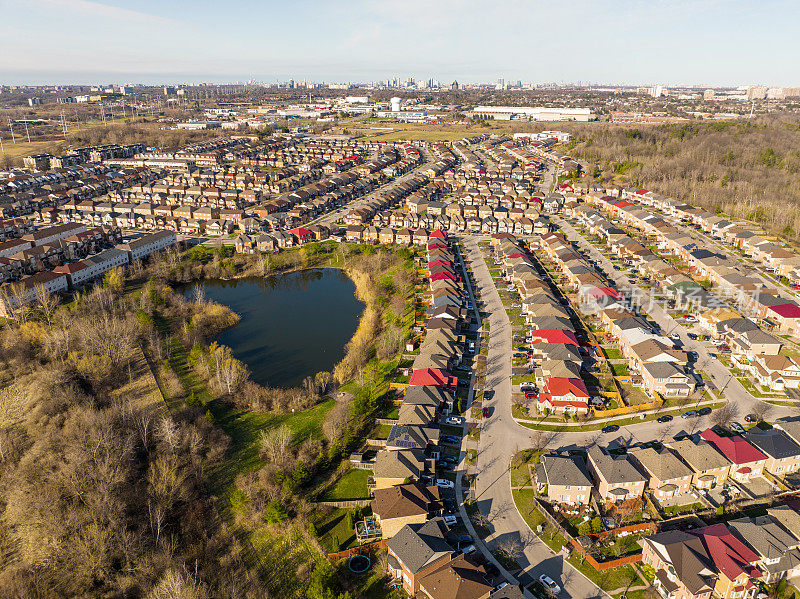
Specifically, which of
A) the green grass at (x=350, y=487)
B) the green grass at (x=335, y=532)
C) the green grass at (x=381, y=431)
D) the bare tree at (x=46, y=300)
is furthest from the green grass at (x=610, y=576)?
the bare tree at (x=46, y=300)

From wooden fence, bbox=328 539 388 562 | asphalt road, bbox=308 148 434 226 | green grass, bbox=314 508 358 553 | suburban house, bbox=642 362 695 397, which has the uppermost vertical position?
asphalt road, bbox=308 148 434 226

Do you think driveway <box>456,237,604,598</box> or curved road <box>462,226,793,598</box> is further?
curved road <box>462,226,793,598</box>

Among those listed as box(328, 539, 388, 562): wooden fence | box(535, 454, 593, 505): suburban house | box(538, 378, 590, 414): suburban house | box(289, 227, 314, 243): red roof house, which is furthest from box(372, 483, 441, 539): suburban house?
box(289, 227, 314, 243): red roof house

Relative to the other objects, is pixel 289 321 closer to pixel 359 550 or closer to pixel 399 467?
pixel 399 467

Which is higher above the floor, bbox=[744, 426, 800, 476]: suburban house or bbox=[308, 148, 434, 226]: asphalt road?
bbox=[308, 148, 434, 226]: asphalt road

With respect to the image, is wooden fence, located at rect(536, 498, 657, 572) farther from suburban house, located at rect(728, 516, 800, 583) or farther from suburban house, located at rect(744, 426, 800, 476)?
suburban house, located at rect(744, 426, 800, 476)

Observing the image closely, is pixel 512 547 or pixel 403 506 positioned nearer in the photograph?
pixel 512 547

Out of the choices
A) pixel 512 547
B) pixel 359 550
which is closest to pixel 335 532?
pixel 359 550
